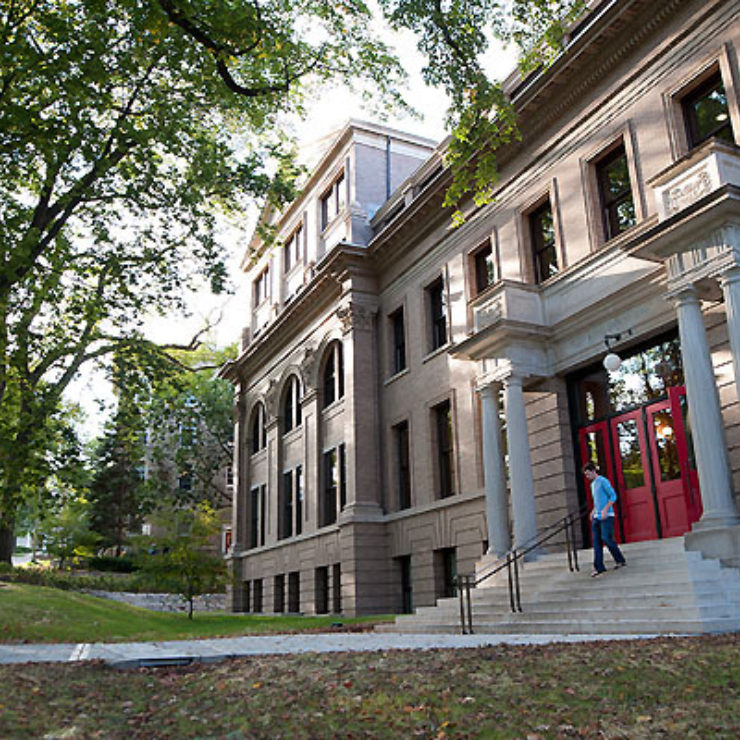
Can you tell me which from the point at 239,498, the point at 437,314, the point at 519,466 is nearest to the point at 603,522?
the point at 519,466

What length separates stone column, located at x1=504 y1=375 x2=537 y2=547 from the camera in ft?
51.5

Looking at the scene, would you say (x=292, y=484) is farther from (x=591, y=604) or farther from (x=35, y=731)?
(x=35, y=731)

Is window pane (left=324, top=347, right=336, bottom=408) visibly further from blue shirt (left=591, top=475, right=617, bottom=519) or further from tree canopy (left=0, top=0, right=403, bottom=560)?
blue shirt (left=591, top=475, right=617, bottom=519)

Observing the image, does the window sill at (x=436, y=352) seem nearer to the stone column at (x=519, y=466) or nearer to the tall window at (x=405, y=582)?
the stone column at (x=519, y=466)

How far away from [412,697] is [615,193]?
44.8ft

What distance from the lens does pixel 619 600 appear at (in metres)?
10.9

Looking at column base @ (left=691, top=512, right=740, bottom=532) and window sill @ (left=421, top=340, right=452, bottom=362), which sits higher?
window sill @ (left=421, top=340, right=452, bottom=362)

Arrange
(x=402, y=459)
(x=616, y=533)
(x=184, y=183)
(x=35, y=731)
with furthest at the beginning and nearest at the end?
1. (x=402, y=459)
2. (x=184, y=183)
3. (x=616, y=533)
4. (x=35, y=731)

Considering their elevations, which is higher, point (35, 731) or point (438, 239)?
point (438, 239)

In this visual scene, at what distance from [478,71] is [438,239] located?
10026 millimetres

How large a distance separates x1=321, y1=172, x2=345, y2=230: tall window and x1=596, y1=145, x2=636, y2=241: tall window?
13475mm

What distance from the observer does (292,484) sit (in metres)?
31.5

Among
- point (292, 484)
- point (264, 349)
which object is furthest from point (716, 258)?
point (264, 349)

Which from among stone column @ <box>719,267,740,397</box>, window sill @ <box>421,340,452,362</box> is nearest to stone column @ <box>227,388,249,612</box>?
window sill @ <box>421,340,452,362</box>
